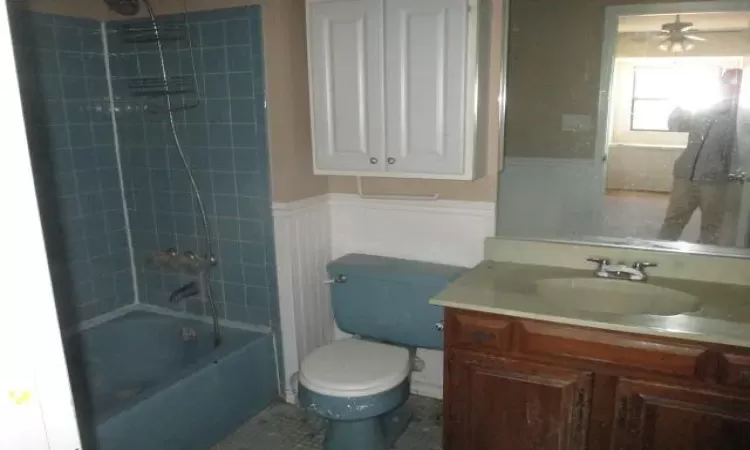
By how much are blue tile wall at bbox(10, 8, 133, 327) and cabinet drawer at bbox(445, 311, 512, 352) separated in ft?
5.60

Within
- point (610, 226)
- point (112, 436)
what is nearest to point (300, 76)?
point (610, 226)

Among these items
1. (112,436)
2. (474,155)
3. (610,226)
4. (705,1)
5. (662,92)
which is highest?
(705,1)

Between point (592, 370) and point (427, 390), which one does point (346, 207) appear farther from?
point (592, 370)

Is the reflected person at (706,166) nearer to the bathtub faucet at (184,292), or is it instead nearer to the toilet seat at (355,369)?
the toilet seat at (355,369)

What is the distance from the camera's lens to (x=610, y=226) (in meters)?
2.05

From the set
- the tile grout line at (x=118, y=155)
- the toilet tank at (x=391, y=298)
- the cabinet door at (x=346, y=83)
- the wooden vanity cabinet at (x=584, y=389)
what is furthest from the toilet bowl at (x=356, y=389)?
the tile grout line at (x=118, y=155)

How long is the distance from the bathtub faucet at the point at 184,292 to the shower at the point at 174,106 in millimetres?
55

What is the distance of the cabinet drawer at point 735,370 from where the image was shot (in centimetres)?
146

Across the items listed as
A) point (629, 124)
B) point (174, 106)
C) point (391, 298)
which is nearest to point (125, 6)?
point (174, 106)

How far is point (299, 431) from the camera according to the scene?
2328mm

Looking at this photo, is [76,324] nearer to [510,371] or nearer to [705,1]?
[510,371]

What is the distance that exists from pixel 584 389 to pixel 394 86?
118cm

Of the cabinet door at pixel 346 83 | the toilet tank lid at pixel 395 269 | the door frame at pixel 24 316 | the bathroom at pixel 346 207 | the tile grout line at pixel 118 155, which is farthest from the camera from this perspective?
the tile grout line at pixel 118 155

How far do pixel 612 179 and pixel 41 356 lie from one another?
185 centimetres
